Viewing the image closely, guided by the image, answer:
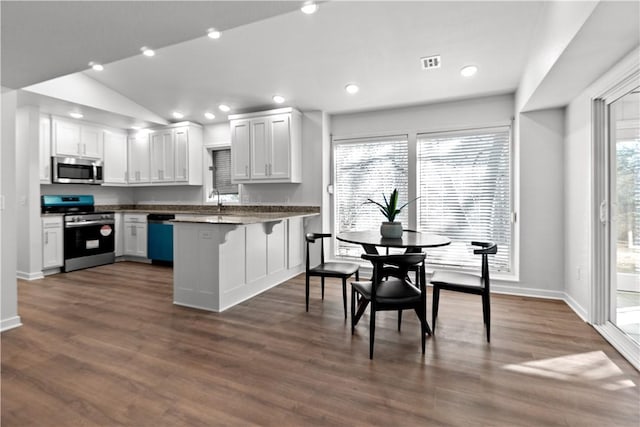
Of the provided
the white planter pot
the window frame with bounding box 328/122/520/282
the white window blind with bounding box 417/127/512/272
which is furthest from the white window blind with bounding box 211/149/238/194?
the white planter pot

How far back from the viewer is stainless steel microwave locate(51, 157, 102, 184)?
4.96 metres

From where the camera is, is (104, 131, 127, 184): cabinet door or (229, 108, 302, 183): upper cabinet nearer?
(229, 108, 302, 183): upper cabinet

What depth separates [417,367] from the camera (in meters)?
2.16

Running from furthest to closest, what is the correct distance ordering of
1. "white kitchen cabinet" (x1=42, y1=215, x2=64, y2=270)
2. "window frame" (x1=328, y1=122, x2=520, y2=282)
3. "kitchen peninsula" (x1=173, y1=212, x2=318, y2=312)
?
"white kitchen cabinet" (x1=42, y1=215, x2=64, y2=270) → "window frame" (x1=328, y1=122, x2=520, y2=282) → "kitchen peninsula" (x1=173, y1=212, x2=318, y2=312)

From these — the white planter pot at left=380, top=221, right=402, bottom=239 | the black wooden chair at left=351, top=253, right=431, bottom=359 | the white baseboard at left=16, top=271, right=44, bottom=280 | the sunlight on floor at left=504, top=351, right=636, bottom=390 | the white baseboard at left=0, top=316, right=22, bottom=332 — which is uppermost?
the white planter pot at left=380, top=221, right=402, bottom=239

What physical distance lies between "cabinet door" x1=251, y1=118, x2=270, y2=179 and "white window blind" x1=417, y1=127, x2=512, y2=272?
7.37 feet

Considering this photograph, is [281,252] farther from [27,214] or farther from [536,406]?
[27,214]

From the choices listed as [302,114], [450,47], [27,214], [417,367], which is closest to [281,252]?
[302,114]

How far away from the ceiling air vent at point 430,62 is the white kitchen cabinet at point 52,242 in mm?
5571

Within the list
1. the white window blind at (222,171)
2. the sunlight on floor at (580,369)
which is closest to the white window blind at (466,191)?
the sunlight on floor at (580,369)

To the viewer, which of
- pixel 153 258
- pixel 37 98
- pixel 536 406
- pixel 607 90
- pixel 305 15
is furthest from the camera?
pixel 153 258

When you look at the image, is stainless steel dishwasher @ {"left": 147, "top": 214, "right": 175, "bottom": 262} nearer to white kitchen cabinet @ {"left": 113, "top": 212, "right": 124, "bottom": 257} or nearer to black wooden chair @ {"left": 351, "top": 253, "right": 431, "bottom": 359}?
white kitchen cabinet @ {"left": 113, "top": 212, "right": 124, "bottom": 257}

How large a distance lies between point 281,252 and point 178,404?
2.74 metres

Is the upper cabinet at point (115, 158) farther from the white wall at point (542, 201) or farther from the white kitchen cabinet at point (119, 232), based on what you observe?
the white wall at point (542, 201)
